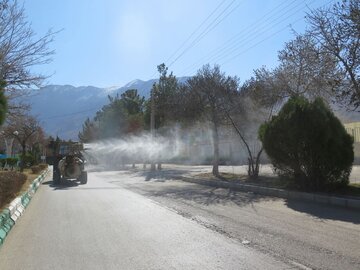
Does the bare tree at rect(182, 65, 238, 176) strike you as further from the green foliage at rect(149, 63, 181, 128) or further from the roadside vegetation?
the green foliage at rect(149, 63, 181, 128)

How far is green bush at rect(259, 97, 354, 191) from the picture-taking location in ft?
53.6

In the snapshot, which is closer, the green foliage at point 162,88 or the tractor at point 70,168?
the tractor at point 70,168

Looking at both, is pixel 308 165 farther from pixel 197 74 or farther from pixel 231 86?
pixel 197 74

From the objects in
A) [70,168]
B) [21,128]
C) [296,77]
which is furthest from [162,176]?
[296,77]

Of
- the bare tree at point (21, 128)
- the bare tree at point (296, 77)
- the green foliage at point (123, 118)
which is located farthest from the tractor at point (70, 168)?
the green foliage at point (123, 118)

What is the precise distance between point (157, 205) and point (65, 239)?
A: 587 centimetres

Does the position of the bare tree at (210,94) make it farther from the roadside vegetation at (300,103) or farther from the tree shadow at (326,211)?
the tree shadow at (326,211)

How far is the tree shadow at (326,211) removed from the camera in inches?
453

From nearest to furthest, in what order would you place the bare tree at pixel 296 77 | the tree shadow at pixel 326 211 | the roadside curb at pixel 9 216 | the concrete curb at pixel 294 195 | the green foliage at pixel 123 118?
1. the roadside curb at pixel 9 216
2. the tree shadow at pixel 326 211
3. the concrete curb at pixel 294 195
4. the bare tree at pixel 296 77
5. the green foliage at pixel 123 118

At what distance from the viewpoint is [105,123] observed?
2724 inches

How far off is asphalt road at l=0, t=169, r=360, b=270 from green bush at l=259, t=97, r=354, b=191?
2321 millimetres

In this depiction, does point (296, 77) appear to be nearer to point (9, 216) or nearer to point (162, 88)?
point (9, 216)

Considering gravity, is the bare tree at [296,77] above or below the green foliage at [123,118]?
below

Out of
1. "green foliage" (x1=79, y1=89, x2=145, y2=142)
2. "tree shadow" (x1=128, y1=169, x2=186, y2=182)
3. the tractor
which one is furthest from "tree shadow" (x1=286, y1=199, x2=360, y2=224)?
"green foliage" (x1=79, y1=89, x2=145, y2=142)
